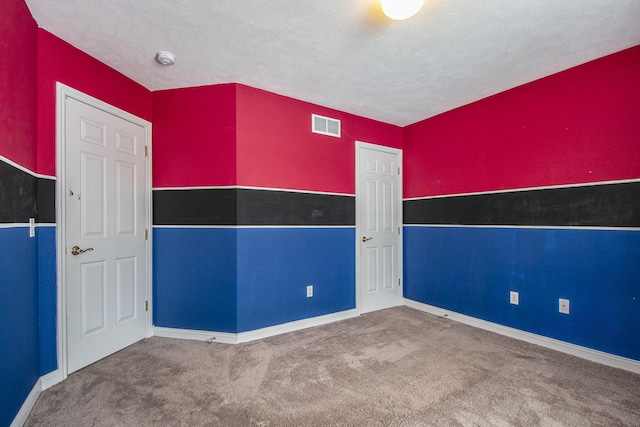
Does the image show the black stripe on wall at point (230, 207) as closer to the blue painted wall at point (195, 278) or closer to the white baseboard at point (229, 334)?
the blue painted wall at point (195, 278)

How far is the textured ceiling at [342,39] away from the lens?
169 centimetres

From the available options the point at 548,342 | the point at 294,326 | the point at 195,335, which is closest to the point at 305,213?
the point at 294,326

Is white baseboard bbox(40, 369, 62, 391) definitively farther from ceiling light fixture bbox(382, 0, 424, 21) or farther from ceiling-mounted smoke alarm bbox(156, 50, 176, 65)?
ceiling light fixture bbox(382, 0, 424, 21)

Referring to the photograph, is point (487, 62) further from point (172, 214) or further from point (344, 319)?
point (172, 214)

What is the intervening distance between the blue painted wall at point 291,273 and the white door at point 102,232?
1.01m

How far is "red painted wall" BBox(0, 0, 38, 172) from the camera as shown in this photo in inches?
58.0

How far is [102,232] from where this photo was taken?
2.29 metres

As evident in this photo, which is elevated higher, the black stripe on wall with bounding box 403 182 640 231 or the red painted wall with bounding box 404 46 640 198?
the red painted wall with bounding box 404 46 640 198

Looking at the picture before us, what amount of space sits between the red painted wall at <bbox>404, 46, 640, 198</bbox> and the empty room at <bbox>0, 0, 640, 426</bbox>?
0.06 feet

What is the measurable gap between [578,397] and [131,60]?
4108mm

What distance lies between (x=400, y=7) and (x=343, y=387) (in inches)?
96.2

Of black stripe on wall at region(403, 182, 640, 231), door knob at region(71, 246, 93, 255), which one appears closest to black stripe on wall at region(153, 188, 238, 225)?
door knob at region(71, 246, 93, 255)

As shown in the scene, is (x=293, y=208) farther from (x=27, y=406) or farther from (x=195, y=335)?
(x=27, y=406)

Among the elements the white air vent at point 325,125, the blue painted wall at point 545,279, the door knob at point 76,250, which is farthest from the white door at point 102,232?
the blue painted wall at point 545,279
